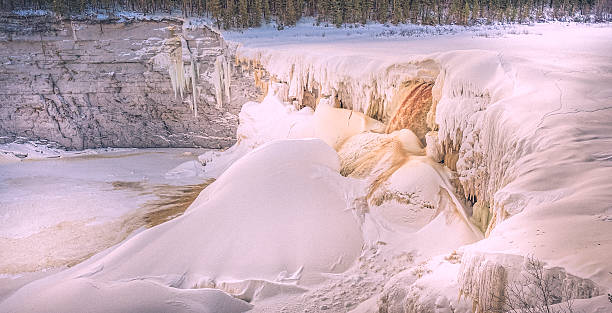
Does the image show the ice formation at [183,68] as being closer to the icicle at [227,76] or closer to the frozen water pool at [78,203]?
the icicle at [227,76]

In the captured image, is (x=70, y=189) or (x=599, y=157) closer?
(x=599, y=157)

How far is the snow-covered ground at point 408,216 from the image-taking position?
122 inches

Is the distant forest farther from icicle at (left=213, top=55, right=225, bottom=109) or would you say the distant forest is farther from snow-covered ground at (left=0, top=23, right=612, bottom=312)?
snow-covered ground at (left=0, top=23, right=612, bottom=312)

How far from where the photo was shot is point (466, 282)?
3.18 m

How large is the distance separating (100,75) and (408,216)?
1576 centimetres

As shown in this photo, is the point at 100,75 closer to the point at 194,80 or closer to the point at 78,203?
the point at 194,80

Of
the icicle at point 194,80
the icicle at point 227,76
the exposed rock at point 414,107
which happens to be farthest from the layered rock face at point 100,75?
the exposed rock at point 414,107

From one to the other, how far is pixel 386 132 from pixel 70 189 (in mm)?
9070

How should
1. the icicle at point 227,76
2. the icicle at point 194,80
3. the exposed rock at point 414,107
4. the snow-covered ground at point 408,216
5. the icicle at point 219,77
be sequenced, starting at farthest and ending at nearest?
1. the icicle at point 194,80
2. the icicle at point 219,77
3. the icicle at point 227,76
4. the exposed rock at point 414,107
5. the snow-covered ground at point 408,216

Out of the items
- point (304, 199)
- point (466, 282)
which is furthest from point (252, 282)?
point (466, 282)

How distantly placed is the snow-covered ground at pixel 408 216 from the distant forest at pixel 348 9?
55.9 ft

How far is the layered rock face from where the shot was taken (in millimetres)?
17141

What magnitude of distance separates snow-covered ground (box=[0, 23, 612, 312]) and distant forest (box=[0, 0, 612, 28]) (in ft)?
55.9

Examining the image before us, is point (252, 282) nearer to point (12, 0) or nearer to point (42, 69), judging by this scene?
point (42, 69)
